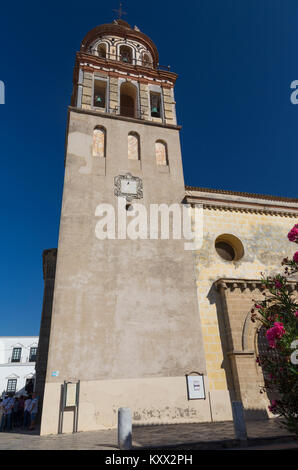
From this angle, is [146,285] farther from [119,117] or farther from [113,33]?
[113,33]

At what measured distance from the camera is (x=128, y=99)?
58.3 feet

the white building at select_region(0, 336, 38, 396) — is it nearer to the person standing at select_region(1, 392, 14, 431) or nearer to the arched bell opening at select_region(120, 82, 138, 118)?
the person standing at select_region(1, 392, 14, 431)

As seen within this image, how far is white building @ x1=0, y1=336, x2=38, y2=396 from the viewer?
36500 mm

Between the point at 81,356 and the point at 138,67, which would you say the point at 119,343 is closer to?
the point at 81,356

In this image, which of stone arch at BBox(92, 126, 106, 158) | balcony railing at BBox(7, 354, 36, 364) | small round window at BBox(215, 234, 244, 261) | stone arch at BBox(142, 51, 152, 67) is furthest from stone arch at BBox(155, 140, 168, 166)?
balcony railing at BBox(7, 354, 36, 364)

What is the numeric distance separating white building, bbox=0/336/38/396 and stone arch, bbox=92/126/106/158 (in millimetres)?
32530

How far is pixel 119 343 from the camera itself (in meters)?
9.70

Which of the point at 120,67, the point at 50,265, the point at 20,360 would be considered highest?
the point at 120,67

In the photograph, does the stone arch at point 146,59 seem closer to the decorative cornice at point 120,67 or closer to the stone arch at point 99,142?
the decorative cornice at point 120,67

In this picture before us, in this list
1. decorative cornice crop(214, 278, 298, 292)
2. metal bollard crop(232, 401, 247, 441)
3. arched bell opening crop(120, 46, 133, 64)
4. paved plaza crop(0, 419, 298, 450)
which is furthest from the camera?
arched bell opening crop(120, 46, 133, 64)

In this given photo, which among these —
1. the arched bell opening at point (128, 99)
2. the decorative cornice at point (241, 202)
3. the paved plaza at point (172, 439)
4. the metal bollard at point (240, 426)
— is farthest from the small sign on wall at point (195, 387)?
the arched bell opening at point (128, 99)

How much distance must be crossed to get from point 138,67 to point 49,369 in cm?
1588

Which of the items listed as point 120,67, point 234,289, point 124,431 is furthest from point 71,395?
point 120,67

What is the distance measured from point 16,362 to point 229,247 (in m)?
36.1
